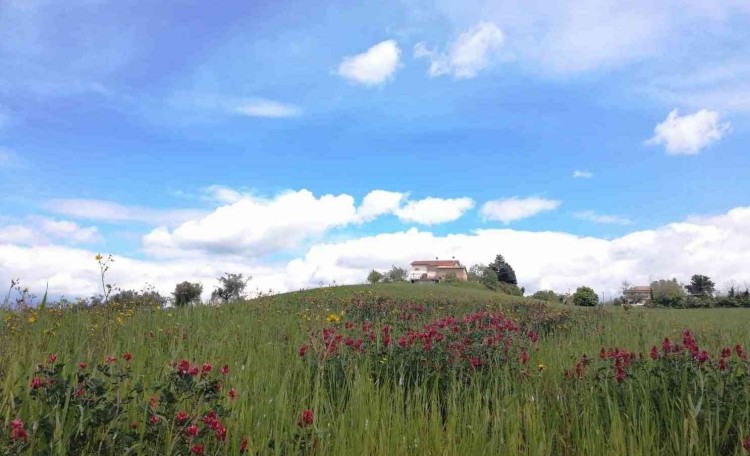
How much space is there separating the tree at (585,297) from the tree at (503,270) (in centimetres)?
3191

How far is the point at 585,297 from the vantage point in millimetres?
32625

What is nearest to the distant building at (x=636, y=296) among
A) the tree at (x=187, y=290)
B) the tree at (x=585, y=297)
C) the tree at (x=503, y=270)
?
the tree at (x=585, y=297)

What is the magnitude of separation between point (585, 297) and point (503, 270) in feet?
119

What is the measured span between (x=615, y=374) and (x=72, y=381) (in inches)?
159

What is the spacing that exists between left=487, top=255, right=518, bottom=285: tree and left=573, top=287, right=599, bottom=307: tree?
31911 mm

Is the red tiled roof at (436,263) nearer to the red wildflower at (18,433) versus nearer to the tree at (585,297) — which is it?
the tree at (585,297)

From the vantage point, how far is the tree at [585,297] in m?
32.3

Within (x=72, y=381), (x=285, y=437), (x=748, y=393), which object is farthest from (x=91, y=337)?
(x=748, y=393)

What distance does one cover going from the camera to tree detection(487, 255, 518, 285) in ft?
221

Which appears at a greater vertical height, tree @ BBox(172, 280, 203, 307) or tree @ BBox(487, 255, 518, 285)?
tree @ BBox(487, 255, 518, 285)

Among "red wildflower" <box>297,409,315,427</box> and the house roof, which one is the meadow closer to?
"red wildflower" <box>297,409,315,427</box>

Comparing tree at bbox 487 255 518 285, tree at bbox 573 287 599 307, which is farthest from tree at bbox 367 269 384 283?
tree at bbox 487 255 518 285

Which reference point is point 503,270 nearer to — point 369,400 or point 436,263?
point 436,263

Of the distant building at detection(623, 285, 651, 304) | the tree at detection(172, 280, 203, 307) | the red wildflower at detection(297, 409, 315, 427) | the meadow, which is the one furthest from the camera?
the distant building at detection(623, 285, 651, 304)
